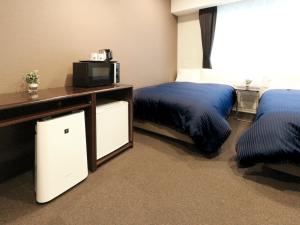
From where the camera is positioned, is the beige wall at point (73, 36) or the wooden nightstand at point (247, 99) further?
the wooden nightstand at point (247, 99)

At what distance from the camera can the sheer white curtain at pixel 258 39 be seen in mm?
3244

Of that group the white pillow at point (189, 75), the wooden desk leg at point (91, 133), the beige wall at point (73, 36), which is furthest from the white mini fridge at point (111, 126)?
the white pillow at point (189, 75)

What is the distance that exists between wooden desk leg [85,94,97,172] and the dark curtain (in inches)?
116

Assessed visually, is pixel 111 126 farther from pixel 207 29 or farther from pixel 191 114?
pixel 207 29

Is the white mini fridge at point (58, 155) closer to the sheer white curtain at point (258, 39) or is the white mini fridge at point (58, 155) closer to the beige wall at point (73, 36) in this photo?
the beige wall at point (73, 36)

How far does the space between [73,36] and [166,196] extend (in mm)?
1986

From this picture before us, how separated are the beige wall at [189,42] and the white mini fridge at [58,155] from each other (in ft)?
10.8

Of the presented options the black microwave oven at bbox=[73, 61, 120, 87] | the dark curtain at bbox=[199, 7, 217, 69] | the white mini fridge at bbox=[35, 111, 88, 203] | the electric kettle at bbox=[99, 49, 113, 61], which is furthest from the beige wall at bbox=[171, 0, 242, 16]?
the white mini fridge at bbox=[35, 111, 88, 203]

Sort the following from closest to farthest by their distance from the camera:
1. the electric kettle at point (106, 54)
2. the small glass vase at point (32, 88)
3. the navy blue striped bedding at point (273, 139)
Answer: the navy blue striped bedding at point (273, 139)
the small glass vase at point (32, 88)
the electric kettle at point (106, 54)

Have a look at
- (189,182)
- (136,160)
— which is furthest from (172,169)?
(136,160)

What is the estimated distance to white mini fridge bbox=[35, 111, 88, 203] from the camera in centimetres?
146

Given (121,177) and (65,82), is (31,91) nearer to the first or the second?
(65,82)

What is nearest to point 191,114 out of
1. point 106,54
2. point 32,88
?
point 106,54

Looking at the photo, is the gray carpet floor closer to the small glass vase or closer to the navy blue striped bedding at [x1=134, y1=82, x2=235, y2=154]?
the navy blue striped bedding at [x1=134, y1=82, x2=235, y2=154]
